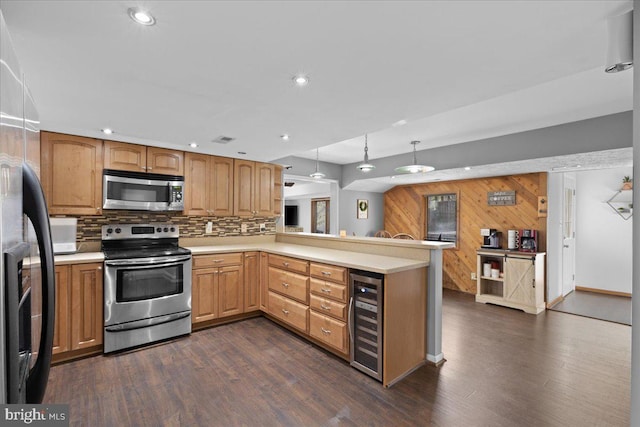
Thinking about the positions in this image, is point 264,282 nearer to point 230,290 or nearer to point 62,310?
point 230,290

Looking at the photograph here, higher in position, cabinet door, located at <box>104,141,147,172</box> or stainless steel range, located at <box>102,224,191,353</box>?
cabinet door, located at <box>104,141,147,172</box>

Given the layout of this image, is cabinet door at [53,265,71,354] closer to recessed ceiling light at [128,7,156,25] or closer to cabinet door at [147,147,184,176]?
cabinet door at [147,147,184,176]

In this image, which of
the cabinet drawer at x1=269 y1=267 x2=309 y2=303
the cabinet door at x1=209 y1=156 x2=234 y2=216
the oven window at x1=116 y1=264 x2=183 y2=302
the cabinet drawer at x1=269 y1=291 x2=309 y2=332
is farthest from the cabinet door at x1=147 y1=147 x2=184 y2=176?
the cabinet drawer at x1=269 y1=291 x2=309 y2=332

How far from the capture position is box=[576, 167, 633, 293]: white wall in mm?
5379

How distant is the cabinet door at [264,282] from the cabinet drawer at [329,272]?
99cm

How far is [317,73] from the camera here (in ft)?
6.02

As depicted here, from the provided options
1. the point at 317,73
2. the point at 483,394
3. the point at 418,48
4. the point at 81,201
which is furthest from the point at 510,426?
the point at 81,201

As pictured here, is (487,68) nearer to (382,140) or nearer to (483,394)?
(483,394)

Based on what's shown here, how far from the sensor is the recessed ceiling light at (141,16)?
4.26 ft

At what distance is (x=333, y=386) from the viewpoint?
2.45 m

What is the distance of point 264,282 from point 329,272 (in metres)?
1.37

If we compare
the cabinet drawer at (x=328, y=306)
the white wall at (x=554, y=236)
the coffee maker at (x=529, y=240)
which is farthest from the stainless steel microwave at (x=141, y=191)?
the white wall at (x=554, y=236)

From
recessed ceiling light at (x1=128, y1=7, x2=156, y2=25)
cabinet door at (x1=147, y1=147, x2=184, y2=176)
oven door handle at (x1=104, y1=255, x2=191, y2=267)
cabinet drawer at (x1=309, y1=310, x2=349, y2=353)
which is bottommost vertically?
cabinet drawer at (x1=309, y1=310, x2=349, y2=353)

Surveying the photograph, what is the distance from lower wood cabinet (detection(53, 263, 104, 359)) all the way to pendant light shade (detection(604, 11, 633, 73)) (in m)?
4.04
